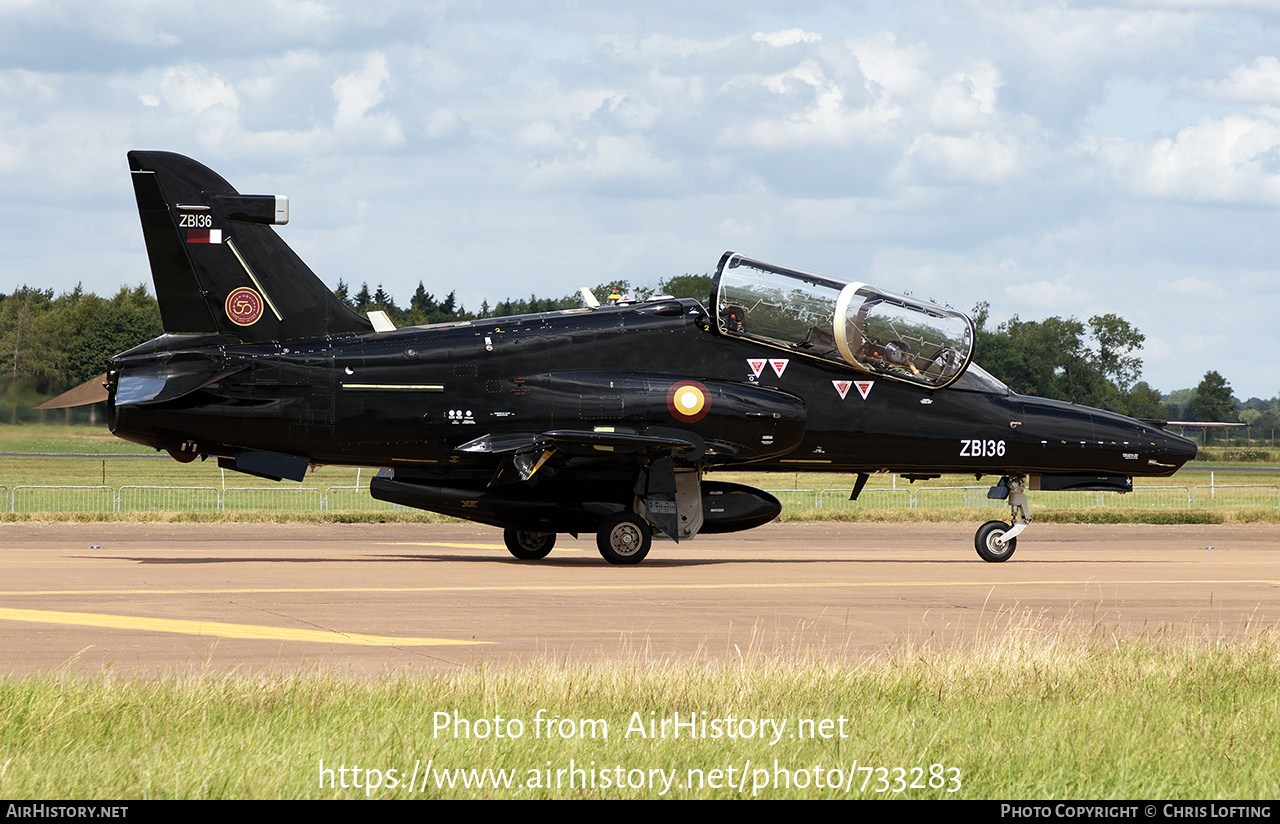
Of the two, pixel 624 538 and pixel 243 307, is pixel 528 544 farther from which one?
pixel 243 307

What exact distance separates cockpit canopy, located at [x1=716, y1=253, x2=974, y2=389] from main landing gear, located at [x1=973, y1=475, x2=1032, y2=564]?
7.35 ft

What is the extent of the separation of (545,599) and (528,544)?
5966 mm

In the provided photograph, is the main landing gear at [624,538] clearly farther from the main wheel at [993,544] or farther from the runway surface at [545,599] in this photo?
the main wheel at [993,544]

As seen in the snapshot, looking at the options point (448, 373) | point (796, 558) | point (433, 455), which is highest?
point (448, 373)

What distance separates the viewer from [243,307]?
1819cm

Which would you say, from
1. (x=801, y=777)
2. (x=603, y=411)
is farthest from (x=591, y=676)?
(x=603, y=411)

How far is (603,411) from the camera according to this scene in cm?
A: 1838

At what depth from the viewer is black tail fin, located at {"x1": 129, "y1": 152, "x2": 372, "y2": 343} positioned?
18.1 metres

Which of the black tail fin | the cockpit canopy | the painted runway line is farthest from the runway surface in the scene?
the black tail fin

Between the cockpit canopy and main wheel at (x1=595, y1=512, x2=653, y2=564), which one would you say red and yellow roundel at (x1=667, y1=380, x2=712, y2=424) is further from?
main wheel at (x1=595, y1=512, x2=653, y2=564)

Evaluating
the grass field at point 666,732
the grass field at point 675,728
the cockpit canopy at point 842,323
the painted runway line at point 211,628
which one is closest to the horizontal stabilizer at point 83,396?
the painted runway line at point 211,628

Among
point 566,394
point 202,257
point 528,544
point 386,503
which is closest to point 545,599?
point 566,394

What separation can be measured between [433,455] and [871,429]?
6.73m
